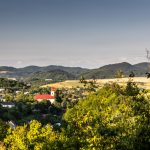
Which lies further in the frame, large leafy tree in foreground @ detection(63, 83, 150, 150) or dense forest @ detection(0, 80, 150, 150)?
dense forest @ detection(0, 80, 150, 150)

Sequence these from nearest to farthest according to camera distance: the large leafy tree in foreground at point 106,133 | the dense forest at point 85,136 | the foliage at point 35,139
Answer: the large leafy tree in foreground at point 106,133
the dense forest at point 85,136
the foliage at point 35,139

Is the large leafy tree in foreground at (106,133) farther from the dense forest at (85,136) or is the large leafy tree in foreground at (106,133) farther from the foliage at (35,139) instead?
the foliage at (35,139)

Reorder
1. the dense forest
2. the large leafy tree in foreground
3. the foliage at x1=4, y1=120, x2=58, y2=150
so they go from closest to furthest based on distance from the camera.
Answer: the large leafy tree in foreground → the dense forest → the foliage at x1=4, y1=120, x2=58, y2=150

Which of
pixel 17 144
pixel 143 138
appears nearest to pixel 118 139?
pixel 143 138

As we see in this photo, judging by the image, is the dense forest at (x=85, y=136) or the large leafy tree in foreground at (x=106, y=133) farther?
the dense forest at (x=85, y=136)

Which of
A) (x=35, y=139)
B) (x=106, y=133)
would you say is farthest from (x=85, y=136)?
(x=35, y=139)

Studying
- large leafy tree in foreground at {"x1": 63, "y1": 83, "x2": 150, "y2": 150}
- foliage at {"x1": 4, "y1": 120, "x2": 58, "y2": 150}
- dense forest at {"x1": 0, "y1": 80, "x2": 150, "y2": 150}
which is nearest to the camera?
large leafy tree in foreground at {"x1": 63, "y1": 83, "x2": 150, "y2": 150}

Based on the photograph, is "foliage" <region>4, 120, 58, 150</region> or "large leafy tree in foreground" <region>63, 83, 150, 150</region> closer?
"large leafy tree in foreground" <region>63, 83, 150, 150</region>

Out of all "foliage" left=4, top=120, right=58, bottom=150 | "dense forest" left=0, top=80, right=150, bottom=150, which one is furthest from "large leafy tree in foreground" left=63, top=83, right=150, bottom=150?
"foliage" left=4, top=120, right=58, bottom=150

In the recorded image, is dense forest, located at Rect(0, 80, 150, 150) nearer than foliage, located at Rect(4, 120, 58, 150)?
Yes

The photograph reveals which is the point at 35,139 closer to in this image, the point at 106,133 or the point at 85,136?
the point at 85,136

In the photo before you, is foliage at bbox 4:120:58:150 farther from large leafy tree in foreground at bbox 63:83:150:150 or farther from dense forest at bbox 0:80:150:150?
large leafy tree in foreground at bbox 63:83:150:150

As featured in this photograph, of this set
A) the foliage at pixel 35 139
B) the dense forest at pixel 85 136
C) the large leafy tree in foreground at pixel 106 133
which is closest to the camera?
the large leafy tree in foreground at pixel 106 133

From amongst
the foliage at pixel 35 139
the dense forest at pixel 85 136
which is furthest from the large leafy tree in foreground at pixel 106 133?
the foliage at pixel 35 139
